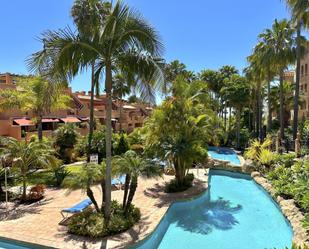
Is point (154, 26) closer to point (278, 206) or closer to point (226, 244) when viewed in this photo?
point (226, 244)

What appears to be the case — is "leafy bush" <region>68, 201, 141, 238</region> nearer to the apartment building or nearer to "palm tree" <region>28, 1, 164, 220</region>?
"palm tree" <region>28, 1, 164, 220</region>

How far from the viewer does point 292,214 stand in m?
13.4

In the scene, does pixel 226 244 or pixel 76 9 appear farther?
pixel 76 9

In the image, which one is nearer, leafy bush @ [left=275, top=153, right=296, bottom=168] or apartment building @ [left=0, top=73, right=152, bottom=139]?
leafy bush @ [left=275, top=153, right=296, bottom=168]

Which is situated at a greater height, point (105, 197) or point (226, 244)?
point (105, 197)

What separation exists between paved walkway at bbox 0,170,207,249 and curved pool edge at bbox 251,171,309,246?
440 centimetres

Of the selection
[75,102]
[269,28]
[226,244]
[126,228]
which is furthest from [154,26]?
[75,102]

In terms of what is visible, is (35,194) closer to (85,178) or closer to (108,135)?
(85,178)

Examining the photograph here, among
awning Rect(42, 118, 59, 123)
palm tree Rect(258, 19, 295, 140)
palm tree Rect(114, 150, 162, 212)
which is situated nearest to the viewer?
palm tree Rect(114, 150, 162, 212)

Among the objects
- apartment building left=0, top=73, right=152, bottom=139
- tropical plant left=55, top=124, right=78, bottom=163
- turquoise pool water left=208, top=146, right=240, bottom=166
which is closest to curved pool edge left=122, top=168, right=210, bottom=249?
apartment building left=0, top=73, right=152, bottom=139

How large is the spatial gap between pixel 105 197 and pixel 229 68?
4969cm

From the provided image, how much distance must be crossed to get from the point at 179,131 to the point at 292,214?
7.88m

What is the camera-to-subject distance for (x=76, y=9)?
26.6 metres

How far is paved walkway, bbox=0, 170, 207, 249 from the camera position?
412 inches
